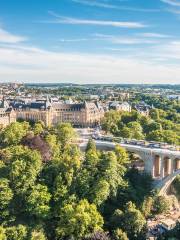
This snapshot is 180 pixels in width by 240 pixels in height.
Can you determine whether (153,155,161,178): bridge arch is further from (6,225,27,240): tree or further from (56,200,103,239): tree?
(6,225,27,240): tree

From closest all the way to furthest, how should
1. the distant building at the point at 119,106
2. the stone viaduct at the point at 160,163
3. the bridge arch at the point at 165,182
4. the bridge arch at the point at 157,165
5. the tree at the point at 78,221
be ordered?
the tree at the point at 78,221 < the bridge arch at the point at 165,182 < the stone viaduct at the point at 160,163 < the bridge arch at the point at 157,165 < the distant building at the point at 119,106

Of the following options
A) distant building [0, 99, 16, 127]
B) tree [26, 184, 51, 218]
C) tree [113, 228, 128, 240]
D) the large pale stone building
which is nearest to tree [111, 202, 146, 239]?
tree [113, 228, 128, 240]

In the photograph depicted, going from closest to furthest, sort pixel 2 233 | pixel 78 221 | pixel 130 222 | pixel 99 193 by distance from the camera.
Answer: pixel 2 233
pixel 78 221
pixel 130 222
pixel 99 193

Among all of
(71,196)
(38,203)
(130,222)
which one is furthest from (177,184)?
(38,203)

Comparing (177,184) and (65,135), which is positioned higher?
(65,135)

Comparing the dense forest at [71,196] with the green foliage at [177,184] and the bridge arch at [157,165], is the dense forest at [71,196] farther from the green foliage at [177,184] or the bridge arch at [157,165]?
the green foliage at [177,184]

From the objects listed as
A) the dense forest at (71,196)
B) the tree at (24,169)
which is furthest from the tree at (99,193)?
the tree at (24,169)

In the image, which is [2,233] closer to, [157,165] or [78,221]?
[78,221]

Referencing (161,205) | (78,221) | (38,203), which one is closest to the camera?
(78,221)
